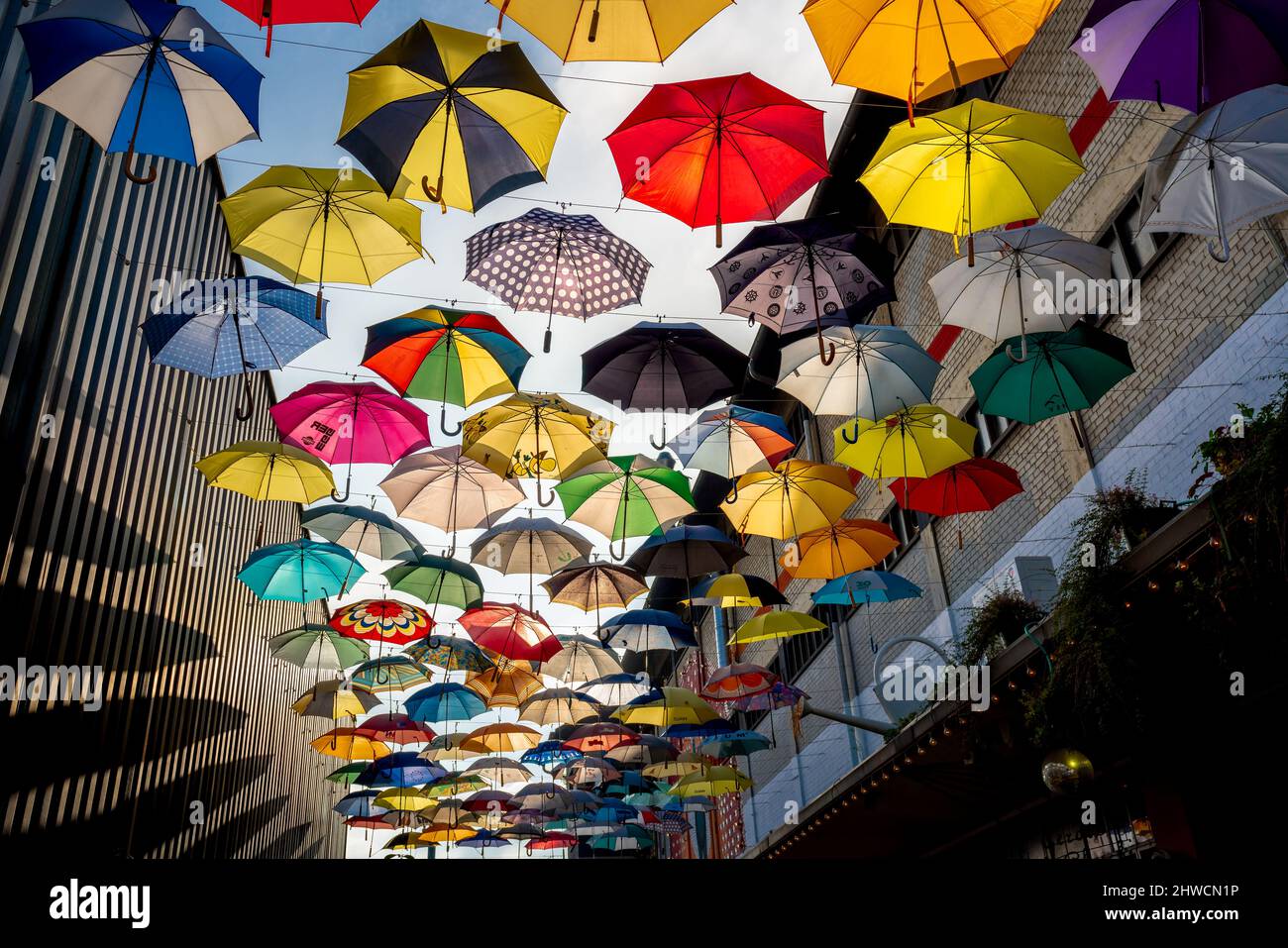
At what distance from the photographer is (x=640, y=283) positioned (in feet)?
26.0

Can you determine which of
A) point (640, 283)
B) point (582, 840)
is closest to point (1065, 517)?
point (640, 283)

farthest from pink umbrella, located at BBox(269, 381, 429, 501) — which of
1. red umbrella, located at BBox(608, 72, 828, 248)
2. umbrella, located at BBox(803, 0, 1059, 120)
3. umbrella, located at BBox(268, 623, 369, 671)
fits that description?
umbrella, located at BBox(803, 0, 1059, 120)

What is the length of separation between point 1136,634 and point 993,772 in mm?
3748

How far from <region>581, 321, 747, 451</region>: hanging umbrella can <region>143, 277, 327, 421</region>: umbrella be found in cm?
245

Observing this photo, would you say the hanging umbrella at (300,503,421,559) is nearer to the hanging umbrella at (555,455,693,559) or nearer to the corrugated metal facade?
the hanging umbrella at (555,455,693,559)

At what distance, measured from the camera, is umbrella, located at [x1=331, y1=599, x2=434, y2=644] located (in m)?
11.9

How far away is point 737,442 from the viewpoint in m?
8.91

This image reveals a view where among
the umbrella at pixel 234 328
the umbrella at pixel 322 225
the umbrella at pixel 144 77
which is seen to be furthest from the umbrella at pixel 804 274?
the umbrella at pixel 144 77

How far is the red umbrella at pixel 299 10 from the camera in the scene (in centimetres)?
462

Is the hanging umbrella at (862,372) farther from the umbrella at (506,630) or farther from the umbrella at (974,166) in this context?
the umbrella at (506,630)

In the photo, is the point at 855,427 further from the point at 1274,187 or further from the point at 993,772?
the point at 993,772

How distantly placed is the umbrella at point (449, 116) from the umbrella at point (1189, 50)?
3310 millimetres
